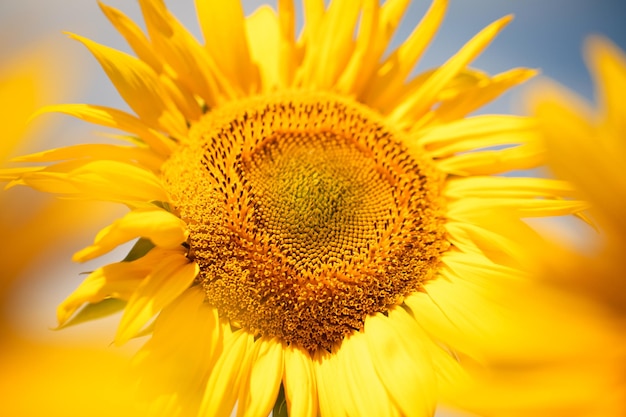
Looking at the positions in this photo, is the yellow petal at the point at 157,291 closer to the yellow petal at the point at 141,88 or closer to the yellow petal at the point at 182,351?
the yellow petal at the point at 182,351

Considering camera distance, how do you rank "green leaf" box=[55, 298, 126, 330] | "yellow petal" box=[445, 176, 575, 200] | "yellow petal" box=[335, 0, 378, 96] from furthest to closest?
"yellow petal" box=[335, 0, 378, 96]
"yellow petal" box=[445, 176, 575, 200]
"green leaf" box=[55, 298, 126, 330]

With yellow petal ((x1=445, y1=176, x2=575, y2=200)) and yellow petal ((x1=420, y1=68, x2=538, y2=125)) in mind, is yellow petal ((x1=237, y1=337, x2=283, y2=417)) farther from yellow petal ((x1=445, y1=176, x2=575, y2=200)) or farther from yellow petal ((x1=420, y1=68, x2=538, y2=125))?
yellow petal ((x1=420, y1=68, x2=538, y2=125))

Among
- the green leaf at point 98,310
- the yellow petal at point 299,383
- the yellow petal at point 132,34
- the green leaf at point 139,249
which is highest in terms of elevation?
the yellow petal at point 132,34

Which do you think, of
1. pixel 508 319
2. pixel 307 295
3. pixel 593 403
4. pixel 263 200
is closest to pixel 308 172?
pixel 263 200

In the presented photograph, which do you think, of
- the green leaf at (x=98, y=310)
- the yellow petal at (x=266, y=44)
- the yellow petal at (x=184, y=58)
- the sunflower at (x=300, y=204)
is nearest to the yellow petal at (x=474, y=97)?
the sunflower at (x=300, y=204)

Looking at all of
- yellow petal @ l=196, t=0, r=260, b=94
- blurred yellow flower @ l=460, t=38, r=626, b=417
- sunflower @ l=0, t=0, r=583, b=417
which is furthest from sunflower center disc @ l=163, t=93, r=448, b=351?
blurred yellow flower @ l=460, t=38, r=626, b=417

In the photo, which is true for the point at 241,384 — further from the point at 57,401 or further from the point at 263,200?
the point at 57,401
